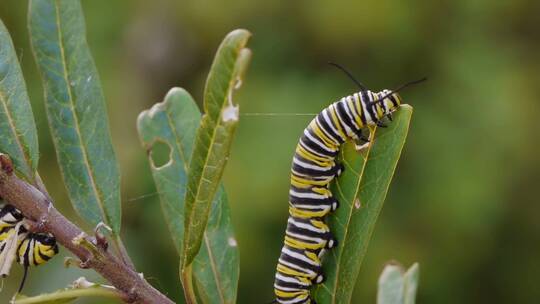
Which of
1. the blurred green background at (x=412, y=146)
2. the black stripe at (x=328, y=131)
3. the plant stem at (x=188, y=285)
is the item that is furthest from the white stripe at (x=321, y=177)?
the blurred green background at (x=412, y=146)

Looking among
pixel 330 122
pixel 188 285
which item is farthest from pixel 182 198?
pixel 330 122

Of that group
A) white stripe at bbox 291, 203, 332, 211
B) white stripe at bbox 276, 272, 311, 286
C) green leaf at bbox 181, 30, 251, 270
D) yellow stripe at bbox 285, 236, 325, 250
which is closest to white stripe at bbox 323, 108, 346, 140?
white stripe at bbox 291, 203, 332, 211

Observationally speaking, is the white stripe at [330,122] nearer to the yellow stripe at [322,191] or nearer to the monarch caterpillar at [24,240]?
the yellow stripe at [322,191]

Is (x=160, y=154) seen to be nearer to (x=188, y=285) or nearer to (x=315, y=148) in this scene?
(x=315, y=148)

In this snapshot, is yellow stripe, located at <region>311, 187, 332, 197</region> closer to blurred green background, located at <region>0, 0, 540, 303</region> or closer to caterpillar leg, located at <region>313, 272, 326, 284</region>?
caterpillar leg, located at <region>313, 272, 326, 284</region>

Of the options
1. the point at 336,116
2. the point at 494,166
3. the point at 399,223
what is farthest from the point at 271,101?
the point at 336,116

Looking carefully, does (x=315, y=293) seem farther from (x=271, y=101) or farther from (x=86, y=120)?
(x=271, y=101)
